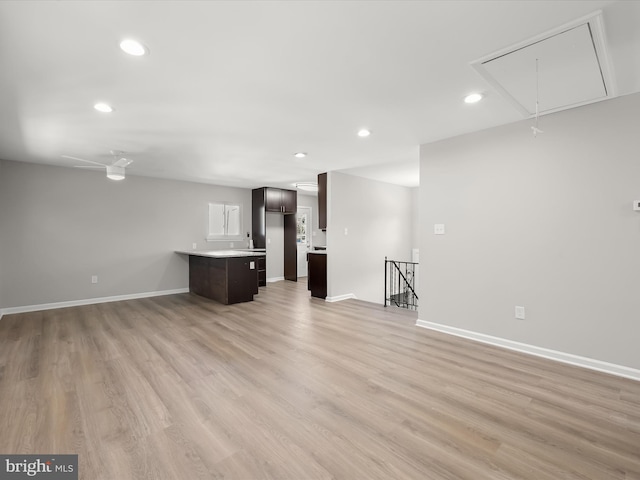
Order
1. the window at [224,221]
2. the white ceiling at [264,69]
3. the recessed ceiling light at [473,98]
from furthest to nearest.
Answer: the window at [224,221], the recessed ceiling light at [473,98], the white ceiling at [264,69]

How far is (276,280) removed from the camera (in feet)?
26.9

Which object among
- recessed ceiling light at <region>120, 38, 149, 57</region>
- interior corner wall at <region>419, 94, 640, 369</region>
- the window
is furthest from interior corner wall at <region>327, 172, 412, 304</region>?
recessed ceiling light at <region>120, 38, 149, 57</region>

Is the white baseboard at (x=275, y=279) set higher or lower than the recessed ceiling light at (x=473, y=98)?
lower

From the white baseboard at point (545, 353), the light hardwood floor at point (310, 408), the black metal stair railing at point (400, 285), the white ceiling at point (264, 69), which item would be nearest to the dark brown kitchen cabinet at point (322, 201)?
the white ceiling at point (264, 69)

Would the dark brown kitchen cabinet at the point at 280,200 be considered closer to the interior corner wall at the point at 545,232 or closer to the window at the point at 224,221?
the window at the point at 224,221

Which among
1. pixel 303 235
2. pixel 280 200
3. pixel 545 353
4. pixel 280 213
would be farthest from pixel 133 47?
pixel 303 235

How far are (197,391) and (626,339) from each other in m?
3.73

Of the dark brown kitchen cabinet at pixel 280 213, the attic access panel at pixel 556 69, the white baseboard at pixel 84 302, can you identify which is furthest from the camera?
the dark brown kitchen cabinet at pixel 280 213

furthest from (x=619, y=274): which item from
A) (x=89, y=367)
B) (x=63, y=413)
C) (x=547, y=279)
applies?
(x=89, y=367)

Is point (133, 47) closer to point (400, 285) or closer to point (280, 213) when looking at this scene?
point (280, 213)

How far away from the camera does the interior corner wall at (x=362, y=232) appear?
18.2 feet

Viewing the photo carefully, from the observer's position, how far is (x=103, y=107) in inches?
108

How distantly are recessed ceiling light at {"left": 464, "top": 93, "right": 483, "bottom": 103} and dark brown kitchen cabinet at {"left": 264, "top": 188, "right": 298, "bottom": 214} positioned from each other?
547 centimetres

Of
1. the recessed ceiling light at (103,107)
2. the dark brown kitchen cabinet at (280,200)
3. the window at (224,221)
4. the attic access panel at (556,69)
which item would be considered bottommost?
the window at (224,221)
